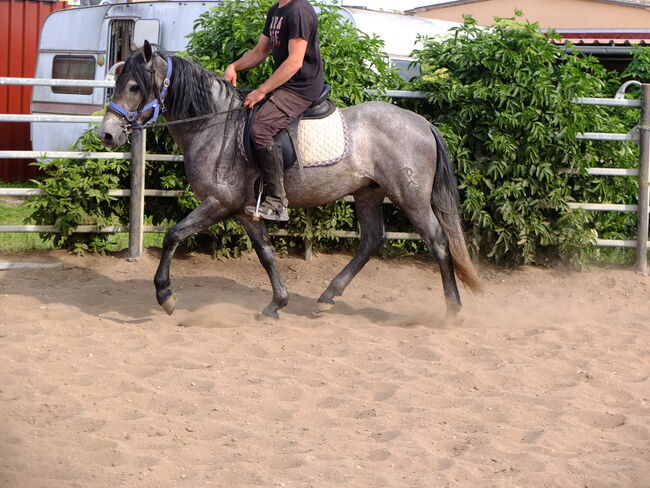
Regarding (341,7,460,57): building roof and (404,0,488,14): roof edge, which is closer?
(341,7,460,57): building roof

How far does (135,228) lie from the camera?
28.1 ft

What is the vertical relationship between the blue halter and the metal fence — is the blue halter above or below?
above

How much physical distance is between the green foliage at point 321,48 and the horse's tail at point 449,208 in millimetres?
1531

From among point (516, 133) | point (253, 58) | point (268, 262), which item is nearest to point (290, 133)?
point (253, 58)

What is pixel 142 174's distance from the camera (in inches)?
335

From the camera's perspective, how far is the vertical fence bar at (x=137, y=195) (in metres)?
8.46

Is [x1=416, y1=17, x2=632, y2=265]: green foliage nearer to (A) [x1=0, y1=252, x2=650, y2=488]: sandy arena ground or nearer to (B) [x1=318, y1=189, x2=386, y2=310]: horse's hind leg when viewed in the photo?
(A) [x1=0, y1=252, x2=650, y2=488]: sandy arena ground

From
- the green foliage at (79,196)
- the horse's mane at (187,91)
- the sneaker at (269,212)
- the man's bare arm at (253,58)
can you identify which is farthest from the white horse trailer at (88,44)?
the sneaker at (269,212)

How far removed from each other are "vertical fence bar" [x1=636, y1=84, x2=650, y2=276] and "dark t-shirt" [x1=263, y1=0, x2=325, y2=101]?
3574 mm

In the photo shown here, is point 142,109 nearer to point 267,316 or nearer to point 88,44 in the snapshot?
point 267,316

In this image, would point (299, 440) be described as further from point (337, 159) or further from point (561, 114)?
point (561, 114)

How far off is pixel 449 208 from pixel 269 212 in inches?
57.3

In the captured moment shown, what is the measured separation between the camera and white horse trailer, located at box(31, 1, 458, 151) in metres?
11.9

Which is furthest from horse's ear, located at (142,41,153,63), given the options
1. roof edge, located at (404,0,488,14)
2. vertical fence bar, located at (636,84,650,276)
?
roof edge, located at (404,0,488,14)
